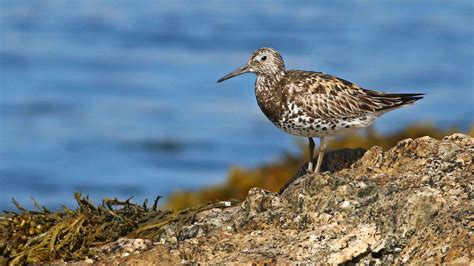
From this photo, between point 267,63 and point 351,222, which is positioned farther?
point 267,63

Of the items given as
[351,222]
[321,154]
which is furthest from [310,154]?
[351,222]

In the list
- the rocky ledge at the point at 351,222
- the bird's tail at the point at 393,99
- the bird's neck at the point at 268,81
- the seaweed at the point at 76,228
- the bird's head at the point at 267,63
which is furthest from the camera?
the bird's head at the point at 267,63

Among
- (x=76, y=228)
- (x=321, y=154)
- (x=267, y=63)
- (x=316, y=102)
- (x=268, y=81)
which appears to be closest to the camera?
(x=76, y=228)

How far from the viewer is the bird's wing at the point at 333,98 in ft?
26.5

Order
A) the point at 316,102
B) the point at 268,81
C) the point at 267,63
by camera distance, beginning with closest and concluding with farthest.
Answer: the point at 316,102
the point at 268,81
the point at 267,63

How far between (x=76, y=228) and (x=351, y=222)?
5.56ft

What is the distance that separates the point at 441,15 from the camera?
100ft

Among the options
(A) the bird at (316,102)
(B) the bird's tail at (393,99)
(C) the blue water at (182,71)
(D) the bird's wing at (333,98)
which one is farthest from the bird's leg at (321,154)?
(C) the blue water at (182,71)

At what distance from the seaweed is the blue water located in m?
9.99

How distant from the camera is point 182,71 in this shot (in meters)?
25.3

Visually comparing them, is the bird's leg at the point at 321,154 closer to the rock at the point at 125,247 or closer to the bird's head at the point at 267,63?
the bird's head at the point at 267,63

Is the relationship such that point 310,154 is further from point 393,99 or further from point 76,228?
point 76,228

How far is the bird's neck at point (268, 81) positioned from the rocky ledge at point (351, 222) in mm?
2031

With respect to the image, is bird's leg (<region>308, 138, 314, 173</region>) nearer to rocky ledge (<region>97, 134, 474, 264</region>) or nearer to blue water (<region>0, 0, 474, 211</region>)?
rocky ledge (<region>97, 134, 474, 264</region>)
